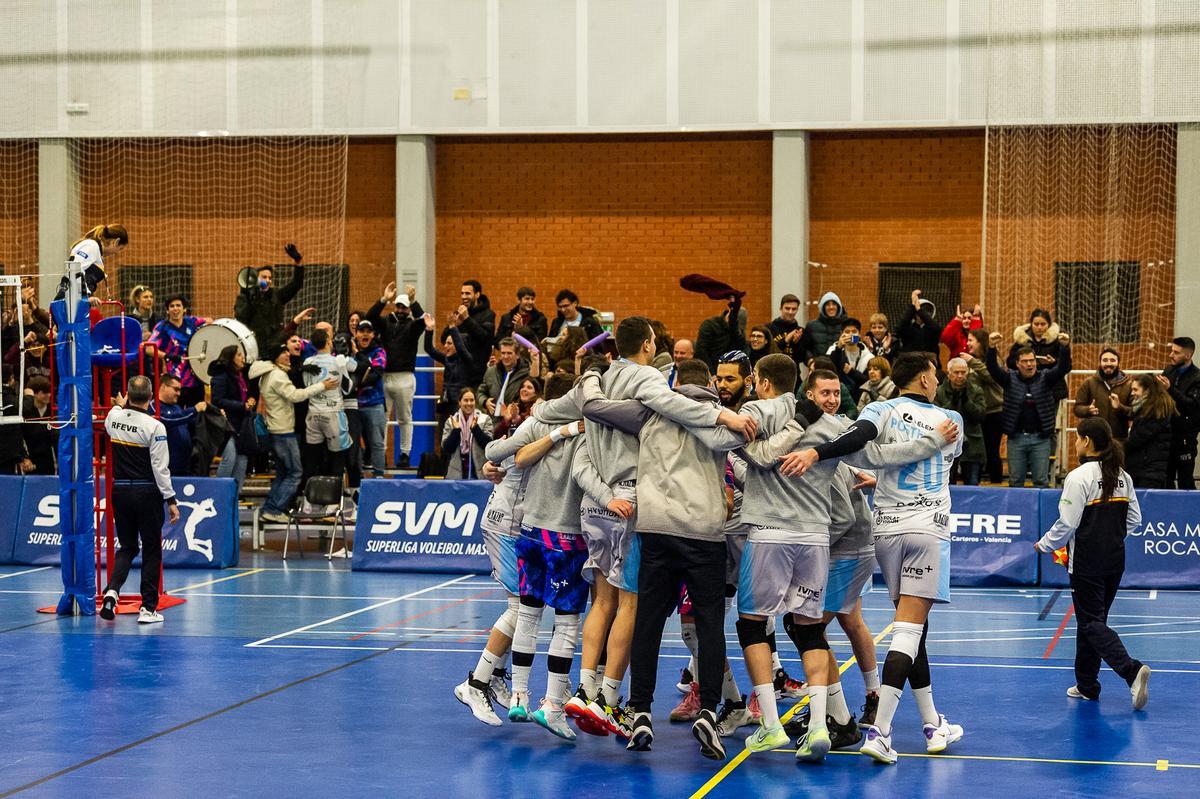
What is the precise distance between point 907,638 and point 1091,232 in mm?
17433

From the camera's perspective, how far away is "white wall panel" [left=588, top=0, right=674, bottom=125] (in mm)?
24969

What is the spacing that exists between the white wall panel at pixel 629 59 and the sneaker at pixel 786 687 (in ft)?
54.3

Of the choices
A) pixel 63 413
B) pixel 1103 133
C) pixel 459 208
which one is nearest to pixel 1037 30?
pixel 1103 133

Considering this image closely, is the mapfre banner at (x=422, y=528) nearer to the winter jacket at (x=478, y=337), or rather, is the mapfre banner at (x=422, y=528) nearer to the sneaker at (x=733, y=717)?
the winter jacket at (x=478, y=337)

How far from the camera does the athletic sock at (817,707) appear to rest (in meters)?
8.12

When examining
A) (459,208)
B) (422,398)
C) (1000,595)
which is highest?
(459,208)

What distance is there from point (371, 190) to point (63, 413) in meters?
13.7

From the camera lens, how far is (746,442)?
26.8ft

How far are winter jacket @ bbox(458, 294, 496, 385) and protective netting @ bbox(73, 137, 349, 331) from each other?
569cm

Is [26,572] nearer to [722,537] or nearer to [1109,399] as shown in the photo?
[722,537]

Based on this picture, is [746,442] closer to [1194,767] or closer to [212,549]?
[1194,767]

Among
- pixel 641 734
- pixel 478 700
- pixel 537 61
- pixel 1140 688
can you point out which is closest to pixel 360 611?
pixel 478 700

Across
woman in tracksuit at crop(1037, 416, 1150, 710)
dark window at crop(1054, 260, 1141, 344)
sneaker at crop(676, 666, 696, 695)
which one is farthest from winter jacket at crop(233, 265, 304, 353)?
woman in tracksuit at crop(1037, 416, 1150, 710)

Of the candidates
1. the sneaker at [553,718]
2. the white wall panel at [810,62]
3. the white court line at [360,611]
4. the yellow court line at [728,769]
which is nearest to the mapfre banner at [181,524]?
the white court line at [360,611]
